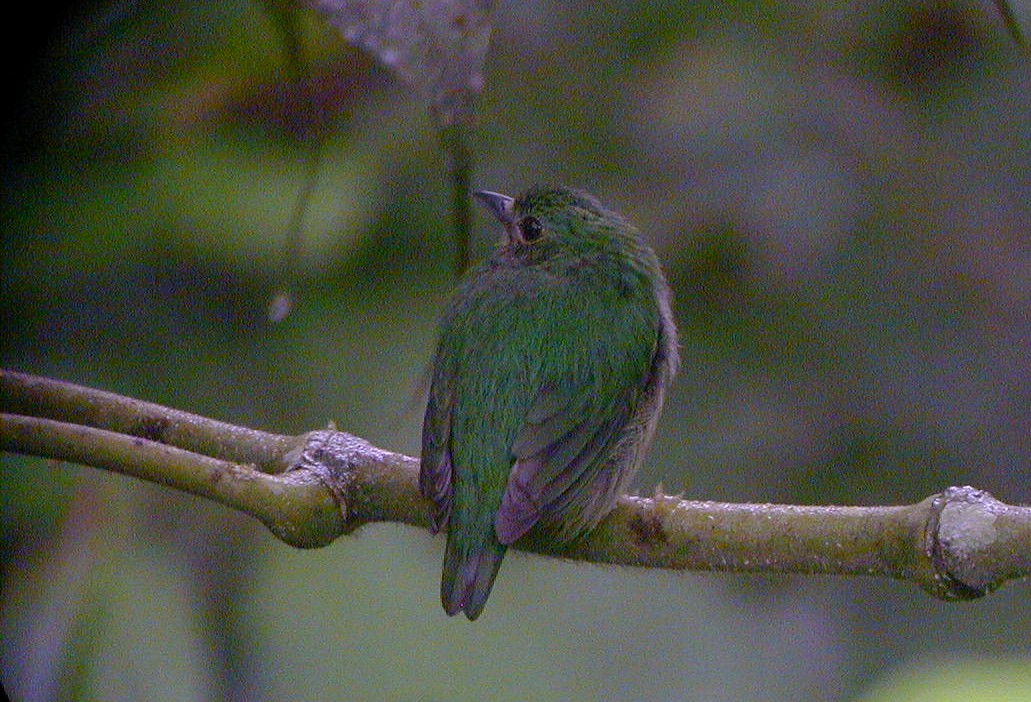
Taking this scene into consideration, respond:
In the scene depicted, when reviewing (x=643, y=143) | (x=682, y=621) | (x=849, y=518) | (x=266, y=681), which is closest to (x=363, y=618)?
(x=266, y=681)

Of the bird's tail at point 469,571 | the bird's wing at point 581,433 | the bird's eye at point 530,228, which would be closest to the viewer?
the bird's tail at point 469,571

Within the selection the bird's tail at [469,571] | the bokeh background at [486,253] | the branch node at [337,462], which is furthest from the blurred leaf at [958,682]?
the branch node at [337,462]

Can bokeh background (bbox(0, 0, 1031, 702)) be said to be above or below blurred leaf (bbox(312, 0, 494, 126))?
below

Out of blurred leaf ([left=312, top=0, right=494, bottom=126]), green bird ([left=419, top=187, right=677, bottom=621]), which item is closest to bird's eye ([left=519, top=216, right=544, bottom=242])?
green bird ([left=419, top=187, right=677, bottom=621])

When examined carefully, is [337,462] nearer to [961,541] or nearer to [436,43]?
[436,43]

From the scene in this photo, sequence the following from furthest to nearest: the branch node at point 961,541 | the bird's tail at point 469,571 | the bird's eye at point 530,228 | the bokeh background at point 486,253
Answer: the bird's eye at point 530,228 → the bokeh background at point 486,253 → the bird's tail at point 469,571 → the branch node at point 961,541

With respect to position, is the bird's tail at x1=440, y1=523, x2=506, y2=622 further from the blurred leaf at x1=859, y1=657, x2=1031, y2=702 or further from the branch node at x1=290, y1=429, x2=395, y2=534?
the blurred leaf at x1=859, y1=657, x2=1031, y2=702

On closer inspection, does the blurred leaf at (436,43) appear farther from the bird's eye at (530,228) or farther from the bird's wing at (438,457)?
the bird's wing at (438,457)
